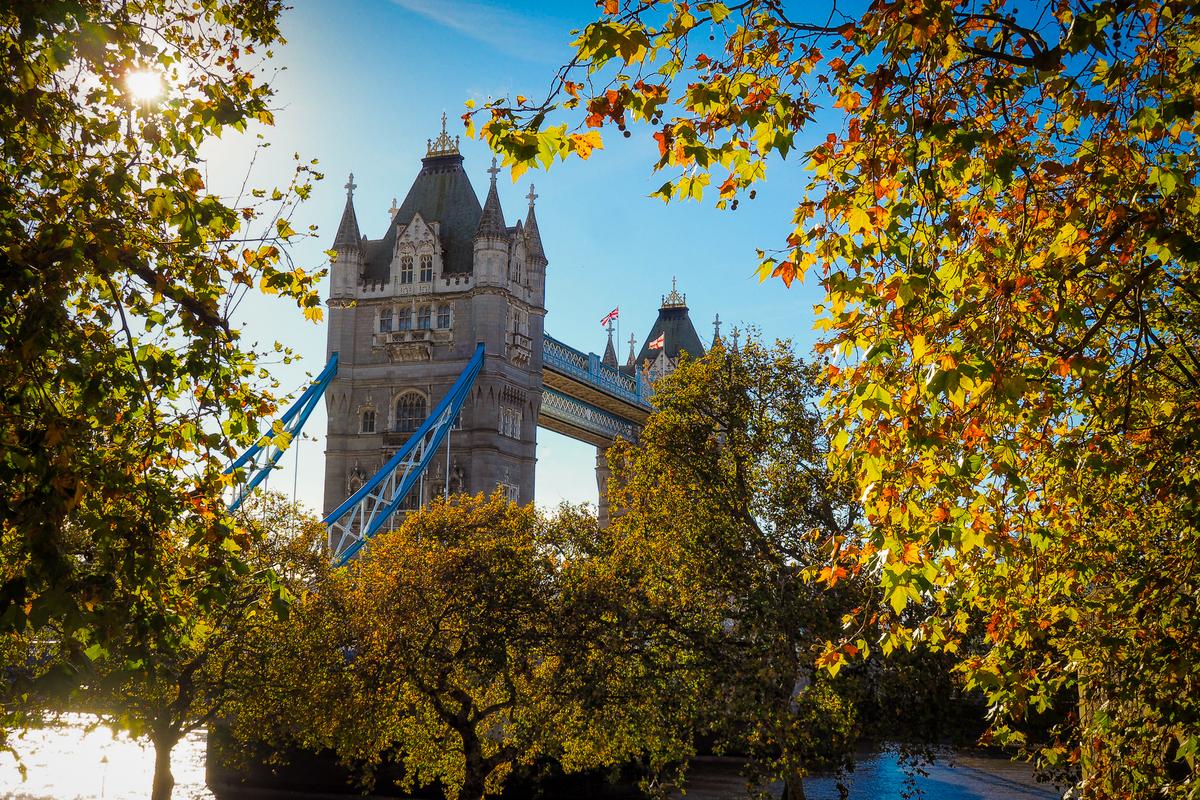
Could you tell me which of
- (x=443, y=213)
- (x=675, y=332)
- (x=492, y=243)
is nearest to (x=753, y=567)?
(x=492, y=243)

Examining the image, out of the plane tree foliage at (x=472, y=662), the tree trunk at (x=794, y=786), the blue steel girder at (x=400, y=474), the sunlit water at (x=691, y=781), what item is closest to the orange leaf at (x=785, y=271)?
the tree trunk at (x=794, y=786)

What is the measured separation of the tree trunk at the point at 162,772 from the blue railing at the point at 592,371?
1793 inches

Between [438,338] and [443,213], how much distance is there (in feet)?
27.7

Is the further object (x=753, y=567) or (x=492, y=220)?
(x=492, y=220)

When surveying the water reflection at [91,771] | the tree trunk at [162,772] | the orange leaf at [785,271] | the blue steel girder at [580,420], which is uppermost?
the blue steel girder at [580,420]

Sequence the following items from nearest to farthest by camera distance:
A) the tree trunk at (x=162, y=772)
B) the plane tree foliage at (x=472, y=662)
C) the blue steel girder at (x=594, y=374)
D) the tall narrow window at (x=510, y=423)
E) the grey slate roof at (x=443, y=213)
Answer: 1. the plane tree foliage at (x=472, y=662)
2. the tree trunk at (x=162, y=772)
3. the tall narrow window at (x=510, y=423)
4. the grey slate roof at (x=443, y=213)
5. the blue steel girder at (x=594, y=374)

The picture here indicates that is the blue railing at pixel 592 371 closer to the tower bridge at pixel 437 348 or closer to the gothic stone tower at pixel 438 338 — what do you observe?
the tower bridge at pixel 437 348

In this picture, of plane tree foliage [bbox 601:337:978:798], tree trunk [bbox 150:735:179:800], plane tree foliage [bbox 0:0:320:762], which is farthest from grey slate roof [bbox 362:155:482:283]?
plane tree foliage [bbox 0:0:320:762]

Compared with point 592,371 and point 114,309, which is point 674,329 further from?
point 114,309

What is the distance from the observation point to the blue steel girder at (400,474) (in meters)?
59.8

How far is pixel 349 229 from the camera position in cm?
7069

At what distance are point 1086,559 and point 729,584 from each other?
1212 centimetres

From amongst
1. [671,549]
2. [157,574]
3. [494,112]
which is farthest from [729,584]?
[494,112]

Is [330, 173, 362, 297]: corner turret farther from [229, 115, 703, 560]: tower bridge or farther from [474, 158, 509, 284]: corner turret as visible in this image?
[474, 158, 509, 284]: corner turret
